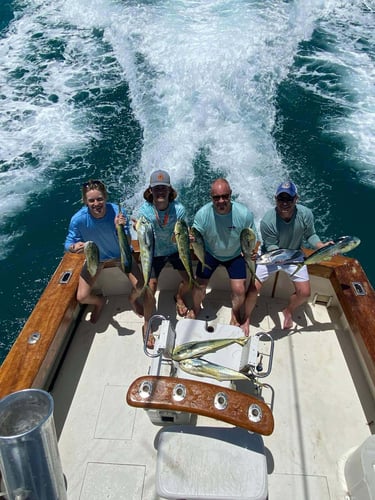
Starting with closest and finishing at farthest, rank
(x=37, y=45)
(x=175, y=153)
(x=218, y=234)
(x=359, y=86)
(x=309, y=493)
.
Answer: (x=309, y=493)
(x=218, y=234)
(x=175, y=153)
(x=359, y=86)
(x=37, y=45)

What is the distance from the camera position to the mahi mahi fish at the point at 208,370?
2.67m

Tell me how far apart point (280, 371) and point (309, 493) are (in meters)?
0.90

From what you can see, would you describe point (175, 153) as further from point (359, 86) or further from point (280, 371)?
point (280, 371)

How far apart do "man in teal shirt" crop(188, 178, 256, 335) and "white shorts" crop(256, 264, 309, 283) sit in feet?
0.44

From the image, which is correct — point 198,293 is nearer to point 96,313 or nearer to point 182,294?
point 182,294

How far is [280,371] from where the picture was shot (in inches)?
130

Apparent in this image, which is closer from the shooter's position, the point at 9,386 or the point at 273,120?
the point at 9,386

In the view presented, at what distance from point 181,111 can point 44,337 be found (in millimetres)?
7169

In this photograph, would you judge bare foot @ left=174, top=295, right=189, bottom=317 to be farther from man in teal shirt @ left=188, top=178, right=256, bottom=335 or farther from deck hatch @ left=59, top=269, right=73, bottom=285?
deck hatch @ left=59, top=269, right=73, bottom=285

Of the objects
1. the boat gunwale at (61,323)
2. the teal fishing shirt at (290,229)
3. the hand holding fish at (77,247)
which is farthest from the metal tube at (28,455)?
the teal fishing shirt at (290,229)

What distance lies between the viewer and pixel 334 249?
3154mm

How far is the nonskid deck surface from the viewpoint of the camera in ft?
8.84

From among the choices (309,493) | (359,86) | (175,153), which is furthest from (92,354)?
(359,86)

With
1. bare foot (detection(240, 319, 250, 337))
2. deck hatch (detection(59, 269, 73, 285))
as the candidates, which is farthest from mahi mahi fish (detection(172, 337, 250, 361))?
deck hatch (detection(59, 269, 73, 285))
